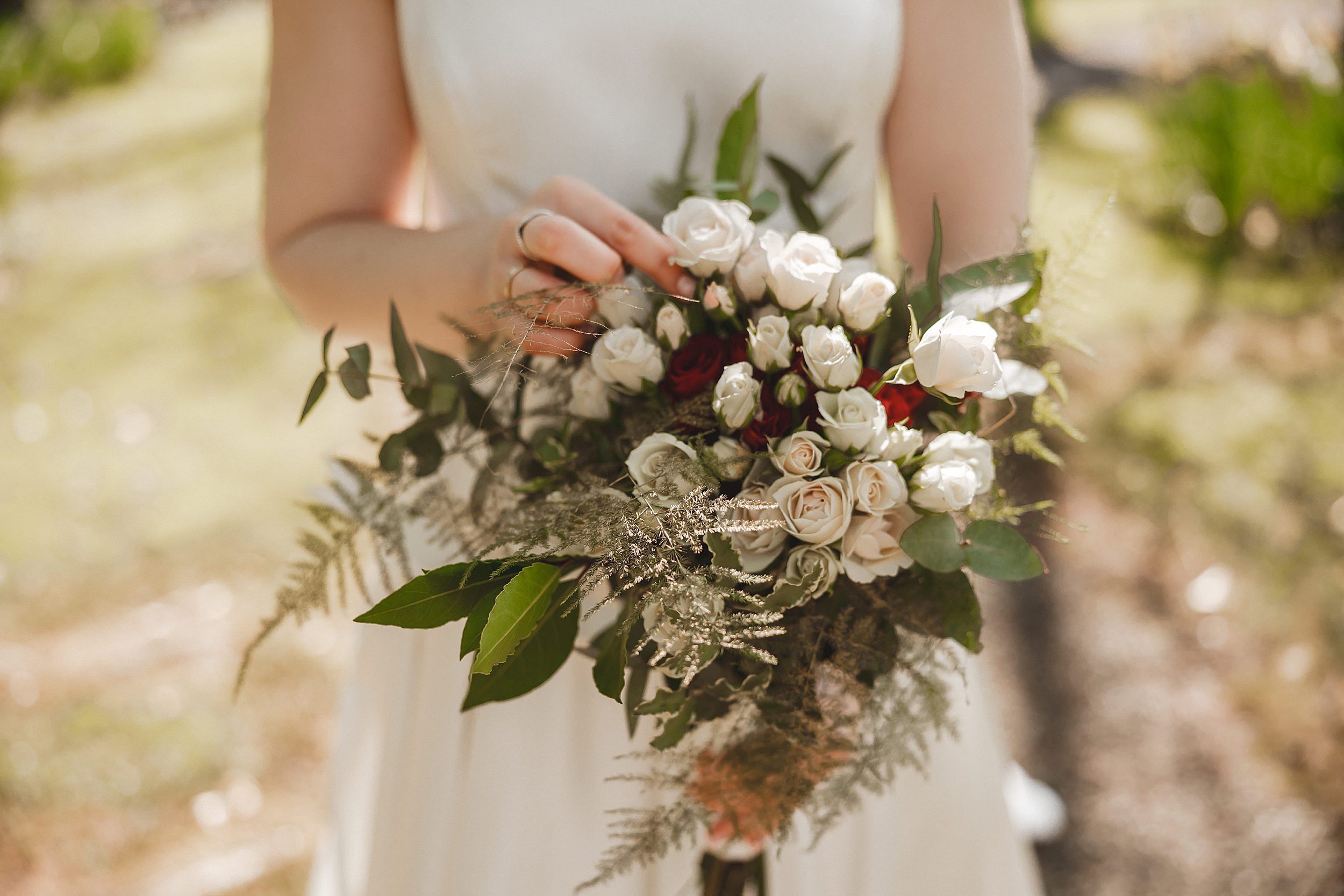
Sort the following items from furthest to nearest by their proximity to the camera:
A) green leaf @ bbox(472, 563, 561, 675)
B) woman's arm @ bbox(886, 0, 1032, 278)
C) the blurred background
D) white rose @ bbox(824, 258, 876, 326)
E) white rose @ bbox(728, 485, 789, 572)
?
the blurred background
woman's arm @ bbox(886, 0, 1032, 278)
white rose @ bbox(824, 258, 876, 326)
white rose @ bbox(728, 485, 789, 572)
green leaf @ bbox(472, 563, 561, 675)

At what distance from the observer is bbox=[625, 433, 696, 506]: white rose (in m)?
0.94

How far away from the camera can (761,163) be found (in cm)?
149

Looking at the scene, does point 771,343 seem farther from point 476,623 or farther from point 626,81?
point 626,81

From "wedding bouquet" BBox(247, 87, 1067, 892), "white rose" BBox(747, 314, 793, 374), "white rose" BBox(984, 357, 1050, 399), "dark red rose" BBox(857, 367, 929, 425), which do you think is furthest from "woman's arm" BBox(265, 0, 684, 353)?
"white rose" BBox(984, 357, 1050, 399)

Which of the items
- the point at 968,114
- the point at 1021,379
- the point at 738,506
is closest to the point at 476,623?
the point at 738,506

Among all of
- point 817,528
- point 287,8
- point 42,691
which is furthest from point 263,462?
point 817,528

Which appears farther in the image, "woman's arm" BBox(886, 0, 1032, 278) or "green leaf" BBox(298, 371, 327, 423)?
"woman's arm" BBox(886, 0, 1032, 278)

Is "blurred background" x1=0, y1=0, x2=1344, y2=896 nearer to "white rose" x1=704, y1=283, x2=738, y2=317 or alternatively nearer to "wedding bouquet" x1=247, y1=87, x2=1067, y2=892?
"wedding bouquet" x1=247, y1=87, x2=1067, y2=892

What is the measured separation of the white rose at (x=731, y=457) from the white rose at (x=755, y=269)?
175mm

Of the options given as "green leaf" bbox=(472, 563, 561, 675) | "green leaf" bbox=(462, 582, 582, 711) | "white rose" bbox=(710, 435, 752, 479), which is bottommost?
"green leaf" bbox=(462, 582, 582, 711)

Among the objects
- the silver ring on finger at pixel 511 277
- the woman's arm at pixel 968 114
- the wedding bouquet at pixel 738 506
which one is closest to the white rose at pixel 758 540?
the wedding bouquet at pixel 738 506

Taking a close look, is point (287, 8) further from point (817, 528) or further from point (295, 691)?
point (295, 691)

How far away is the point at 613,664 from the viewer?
99cm

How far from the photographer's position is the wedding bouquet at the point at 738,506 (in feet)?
3.01
